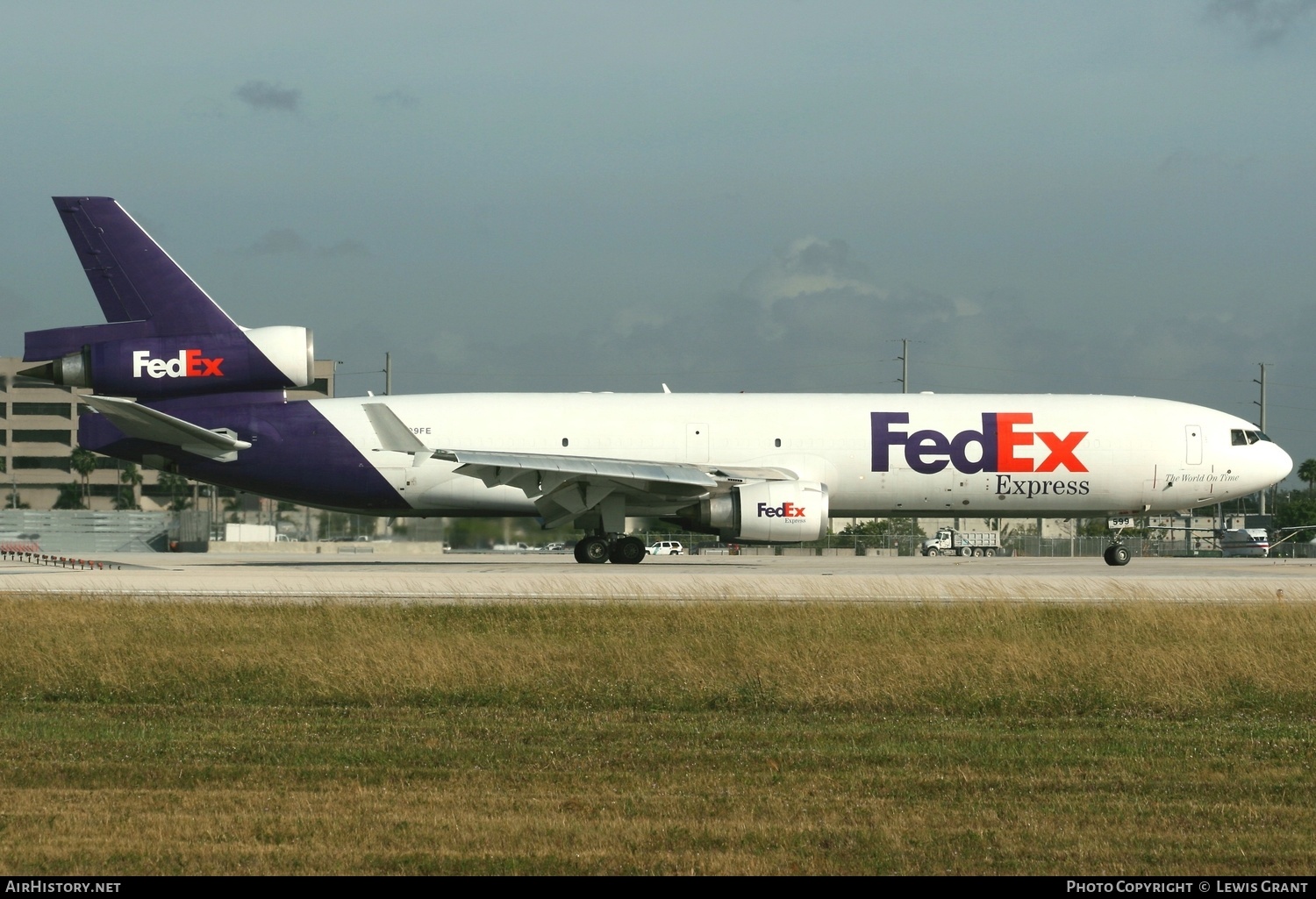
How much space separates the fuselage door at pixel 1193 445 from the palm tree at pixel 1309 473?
10654 cm

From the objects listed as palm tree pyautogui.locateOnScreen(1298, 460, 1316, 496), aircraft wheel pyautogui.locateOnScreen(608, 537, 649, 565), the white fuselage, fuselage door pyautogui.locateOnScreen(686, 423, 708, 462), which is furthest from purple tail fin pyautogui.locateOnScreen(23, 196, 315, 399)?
palm tree pyautogui.locateOnScreen(1298, 460, 1316, 496)

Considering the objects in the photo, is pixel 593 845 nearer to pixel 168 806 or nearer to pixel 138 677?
pixel 168 806

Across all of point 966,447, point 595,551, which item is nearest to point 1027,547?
point 966,447

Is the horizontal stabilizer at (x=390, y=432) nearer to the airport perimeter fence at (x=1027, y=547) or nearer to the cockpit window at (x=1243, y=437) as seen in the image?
the cockpit window at (x=1243, y=437)

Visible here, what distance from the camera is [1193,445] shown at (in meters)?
35.2

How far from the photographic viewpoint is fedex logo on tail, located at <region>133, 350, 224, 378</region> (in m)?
32.2

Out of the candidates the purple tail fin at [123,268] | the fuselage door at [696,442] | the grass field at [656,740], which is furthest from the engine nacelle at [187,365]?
the grass field at [656,740]

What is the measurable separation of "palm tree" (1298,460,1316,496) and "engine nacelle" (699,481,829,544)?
377 feet

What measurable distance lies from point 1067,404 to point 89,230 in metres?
25.0

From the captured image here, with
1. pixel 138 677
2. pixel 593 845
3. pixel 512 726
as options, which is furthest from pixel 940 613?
pixel 593 845

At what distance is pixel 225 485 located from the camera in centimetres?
3325

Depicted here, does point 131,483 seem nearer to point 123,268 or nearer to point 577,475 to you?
point 123,268

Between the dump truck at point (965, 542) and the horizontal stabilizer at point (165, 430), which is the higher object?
the horizontal stabilizer at point (165, 430)

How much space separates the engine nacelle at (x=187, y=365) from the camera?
32094 mm
